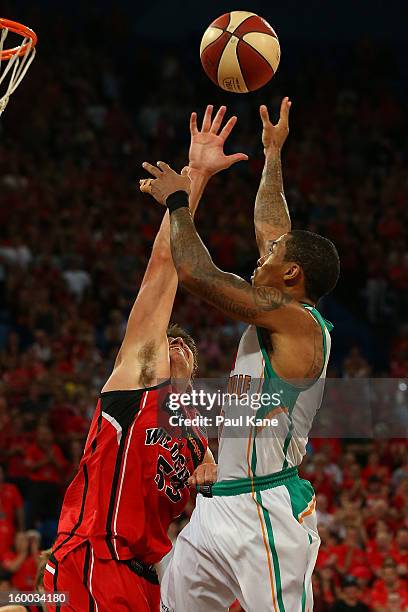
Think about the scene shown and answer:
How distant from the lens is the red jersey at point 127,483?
405 centimetres

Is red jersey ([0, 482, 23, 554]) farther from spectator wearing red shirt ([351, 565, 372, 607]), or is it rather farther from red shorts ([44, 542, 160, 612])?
red shorts ([44, 542, 160, 612])

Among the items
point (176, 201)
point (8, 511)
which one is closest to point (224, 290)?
point (176, 201)

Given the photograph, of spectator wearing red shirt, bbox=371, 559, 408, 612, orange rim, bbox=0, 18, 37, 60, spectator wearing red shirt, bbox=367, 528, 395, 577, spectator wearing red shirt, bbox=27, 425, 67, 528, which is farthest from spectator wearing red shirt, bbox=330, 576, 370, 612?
orange rim, bbox=0, 18, 37, 60

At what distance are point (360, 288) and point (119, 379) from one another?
1063 centimetres

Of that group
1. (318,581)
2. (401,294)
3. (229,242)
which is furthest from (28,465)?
(401,294)

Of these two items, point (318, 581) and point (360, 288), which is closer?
point (318, 581)

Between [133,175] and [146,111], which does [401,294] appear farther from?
[146,111]

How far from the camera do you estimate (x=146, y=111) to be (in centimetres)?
1697

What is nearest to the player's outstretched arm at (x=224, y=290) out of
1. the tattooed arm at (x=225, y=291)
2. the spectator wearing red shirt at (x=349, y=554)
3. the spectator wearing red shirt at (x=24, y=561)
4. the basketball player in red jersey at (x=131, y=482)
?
the tattooed arm at (x=225, y=291)

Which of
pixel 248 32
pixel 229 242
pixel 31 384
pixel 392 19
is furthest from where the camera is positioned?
pixel 392 19

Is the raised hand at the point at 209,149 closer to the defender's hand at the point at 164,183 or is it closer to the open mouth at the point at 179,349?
the defender's hand at the point at 164,183

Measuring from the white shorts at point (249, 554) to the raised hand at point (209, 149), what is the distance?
4.81ft

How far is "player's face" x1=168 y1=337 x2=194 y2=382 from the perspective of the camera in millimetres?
4539

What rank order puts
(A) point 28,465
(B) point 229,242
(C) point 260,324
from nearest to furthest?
(C) point 260,324 < (A) point 28,465 < (B) point 229,242
